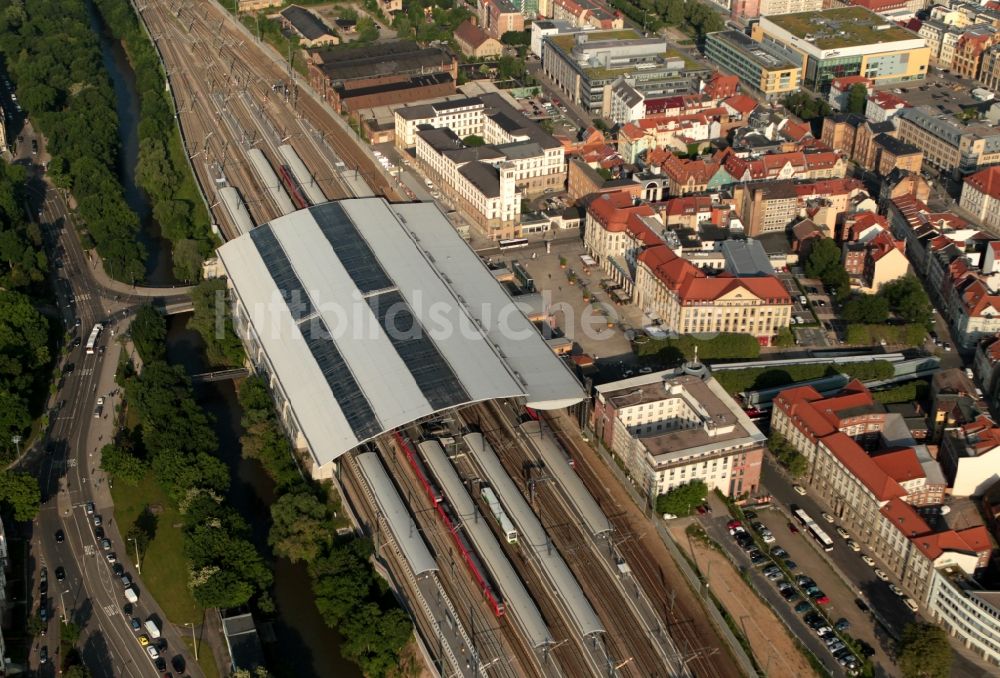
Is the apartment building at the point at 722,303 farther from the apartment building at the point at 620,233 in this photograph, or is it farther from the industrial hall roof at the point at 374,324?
the industrial hall roof at the point at 374,324

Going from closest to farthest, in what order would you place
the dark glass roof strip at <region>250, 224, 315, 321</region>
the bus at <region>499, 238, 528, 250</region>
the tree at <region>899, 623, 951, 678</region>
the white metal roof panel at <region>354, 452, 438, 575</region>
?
the tree at <region>899, 623, 951, 678</region>, the white metal roof panel at <region>354, 452, 438, 575</region>, the dark glass roof strip at <region>250, 224, 315, 321</region>, the bus at <region>499, 238, 528, 250</region>

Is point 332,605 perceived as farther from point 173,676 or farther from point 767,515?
point 767,515

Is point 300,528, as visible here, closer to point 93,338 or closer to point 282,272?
point 282,272

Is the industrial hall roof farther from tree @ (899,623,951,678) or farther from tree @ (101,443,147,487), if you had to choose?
tree @ (899,623,951,678)

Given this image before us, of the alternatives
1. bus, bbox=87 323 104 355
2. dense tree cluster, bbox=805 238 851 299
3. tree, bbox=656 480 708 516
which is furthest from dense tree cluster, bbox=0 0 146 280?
dense tree cluster, bbox=805 238 851 299

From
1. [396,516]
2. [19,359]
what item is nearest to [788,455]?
[396,516]
